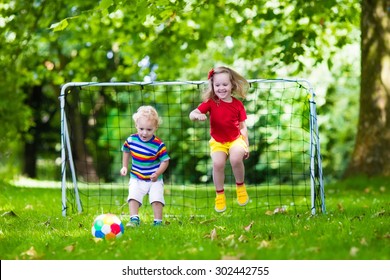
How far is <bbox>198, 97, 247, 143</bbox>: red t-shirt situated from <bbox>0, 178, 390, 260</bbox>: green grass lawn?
0.99 m

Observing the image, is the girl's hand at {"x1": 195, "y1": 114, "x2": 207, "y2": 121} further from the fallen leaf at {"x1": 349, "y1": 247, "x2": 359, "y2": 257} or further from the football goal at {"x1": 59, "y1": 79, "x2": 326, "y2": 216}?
the football goal at {"x1": 59, "y1": 79, "x2": 326, "y2": 216}

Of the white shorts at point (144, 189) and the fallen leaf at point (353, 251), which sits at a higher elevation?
the white shorts at point (144, 189)

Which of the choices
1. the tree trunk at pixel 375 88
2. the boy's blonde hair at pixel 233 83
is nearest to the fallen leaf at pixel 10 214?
the boy's blonde hair at pixel 233 83

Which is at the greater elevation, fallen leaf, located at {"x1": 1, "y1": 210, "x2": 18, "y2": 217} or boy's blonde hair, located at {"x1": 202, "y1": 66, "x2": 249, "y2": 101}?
boy's blonde hair, located at {"x1": 202, "y1": 66, "x2": 249, "y2": 101}

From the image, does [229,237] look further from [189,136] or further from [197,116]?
[189,136]

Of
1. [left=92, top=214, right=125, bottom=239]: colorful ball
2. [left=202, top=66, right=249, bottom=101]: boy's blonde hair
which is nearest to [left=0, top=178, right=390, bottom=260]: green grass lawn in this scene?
[left=92, top=214, right=125, bottom=239]: colorful ball

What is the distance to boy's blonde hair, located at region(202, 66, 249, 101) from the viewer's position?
6.76 meters

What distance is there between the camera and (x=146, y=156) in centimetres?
658

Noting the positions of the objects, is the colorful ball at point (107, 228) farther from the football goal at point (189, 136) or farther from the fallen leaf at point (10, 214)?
the football goal at point (189, 136)

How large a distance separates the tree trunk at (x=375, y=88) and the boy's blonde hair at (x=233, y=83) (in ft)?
17.4

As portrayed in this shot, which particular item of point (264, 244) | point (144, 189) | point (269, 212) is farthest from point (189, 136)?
point (264, 244)

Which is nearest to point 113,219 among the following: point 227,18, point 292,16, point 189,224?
point 189,224

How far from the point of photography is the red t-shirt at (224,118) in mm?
6730
